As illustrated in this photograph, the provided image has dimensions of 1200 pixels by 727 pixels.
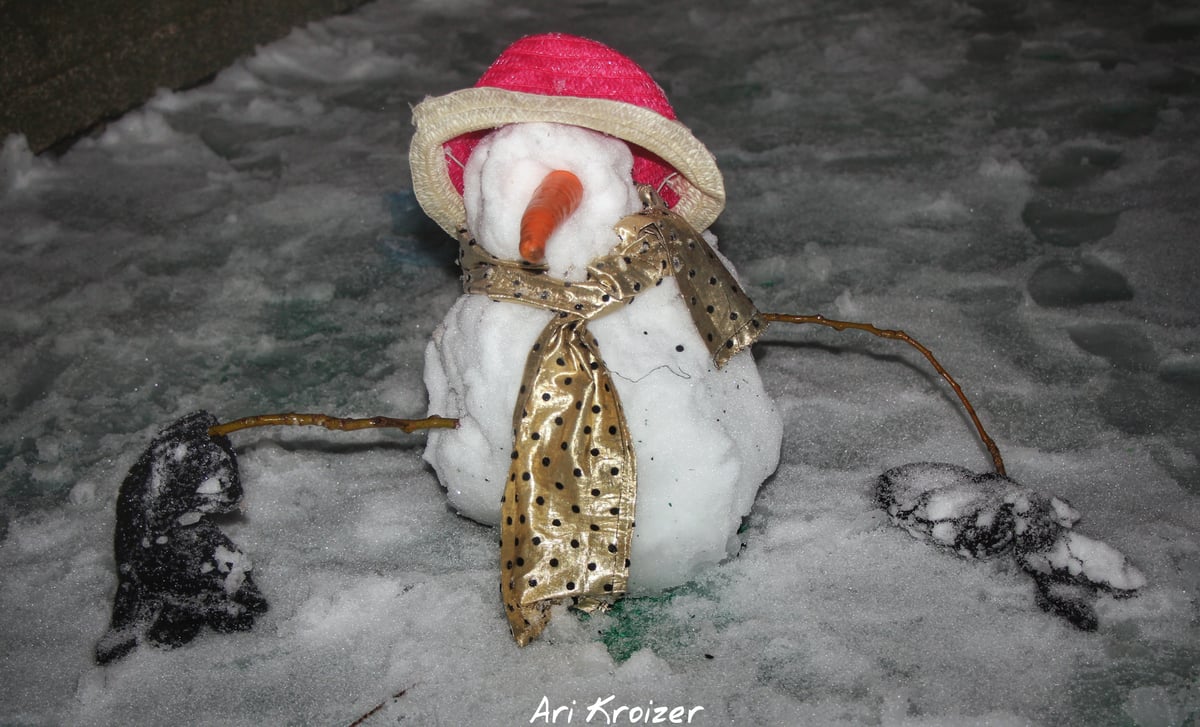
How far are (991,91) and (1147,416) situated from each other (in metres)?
1.24

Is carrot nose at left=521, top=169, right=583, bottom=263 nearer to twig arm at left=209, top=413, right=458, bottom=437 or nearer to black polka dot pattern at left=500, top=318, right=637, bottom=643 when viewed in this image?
black polka dot pattern at left=500, top=318, right=637, bottom=643

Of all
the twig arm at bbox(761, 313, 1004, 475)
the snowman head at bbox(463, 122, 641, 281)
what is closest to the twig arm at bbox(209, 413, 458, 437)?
the snowman head at bbox(463, 122, 641, 281)

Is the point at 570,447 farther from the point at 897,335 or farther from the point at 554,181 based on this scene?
the point at 897,335

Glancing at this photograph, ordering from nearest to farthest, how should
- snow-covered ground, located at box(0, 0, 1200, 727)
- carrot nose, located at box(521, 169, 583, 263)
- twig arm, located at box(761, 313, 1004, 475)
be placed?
carrot nose, located at box(521, 169, 583, 263), snow-covered ground, located at box(0, 0, 1200, 727), twig arm, located at box(761, 313, 1004, 475)

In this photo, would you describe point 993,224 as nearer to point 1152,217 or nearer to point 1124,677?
point 1152,217

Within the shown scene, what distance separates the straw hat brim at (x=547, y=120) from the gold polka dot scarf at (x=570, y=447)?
0.25 ft

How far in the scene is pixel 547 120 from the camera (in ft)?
3.46

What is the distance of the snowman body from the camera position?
108 cm

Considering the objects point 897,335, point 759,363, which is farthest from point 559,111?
point 759,363

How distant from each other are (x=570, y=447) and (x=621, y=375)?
0.09m

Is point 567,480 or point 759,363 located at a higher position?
point 567,480

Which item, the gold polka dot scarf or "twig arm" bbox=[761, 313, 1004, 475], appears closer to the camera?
the gold polka dot scarf

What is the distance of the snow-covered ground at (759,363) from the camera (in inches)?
43.5

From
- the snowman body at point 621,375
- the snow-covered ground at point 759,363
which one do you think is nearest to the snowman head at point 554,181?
the snowman body at point 621,375
